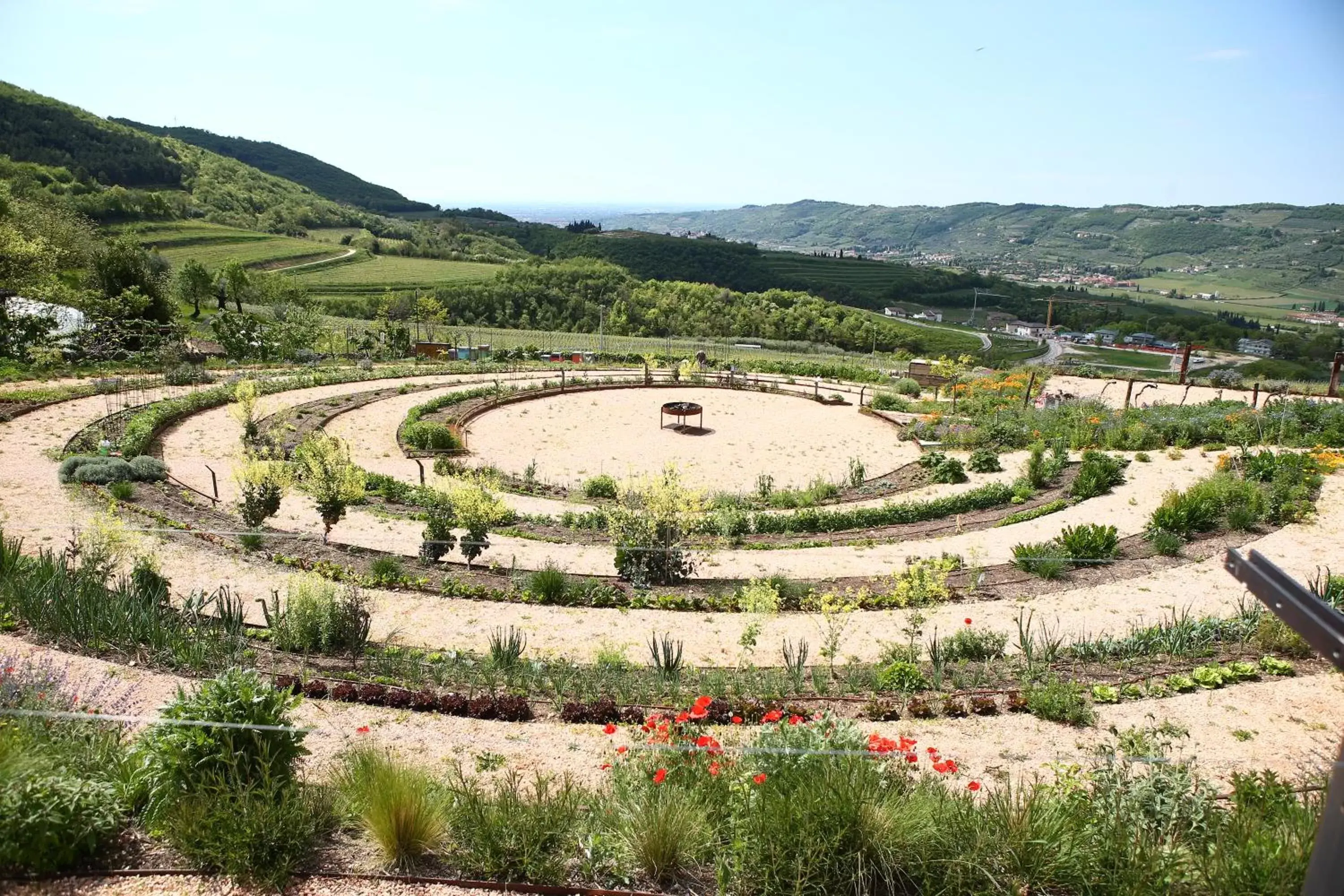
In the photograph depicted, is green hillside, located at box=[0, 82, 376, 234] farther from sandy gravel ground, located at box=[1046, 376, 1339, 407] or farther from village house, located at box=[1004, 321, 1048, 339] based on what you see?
village house, located at box=[1004, 321, 1048, 339]

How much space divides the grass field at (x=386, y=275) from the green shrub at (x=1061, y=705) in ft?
295

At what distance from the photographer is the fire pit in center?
2812 centimetres

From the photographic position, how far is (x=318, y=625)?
9492mm

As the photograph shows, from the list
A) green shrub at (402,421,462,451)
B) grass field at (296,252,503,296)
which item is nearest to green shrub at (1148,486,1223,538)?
green shrub at (402,421,462,451)

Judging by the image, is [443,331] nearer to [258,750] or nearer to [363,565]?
[363,565]

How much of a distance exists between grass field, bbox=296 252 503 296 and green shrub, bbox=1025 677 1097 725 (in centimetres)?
8997

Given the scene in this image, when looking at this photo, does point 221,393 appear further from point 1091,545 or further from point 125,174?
point 125,174

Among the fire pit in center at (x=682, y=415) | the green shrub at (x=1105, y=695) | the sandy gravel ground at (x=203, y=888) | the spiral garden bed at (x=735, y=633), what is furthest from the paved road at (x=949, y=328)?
the sandy gravel ground at (x=203, y=888)

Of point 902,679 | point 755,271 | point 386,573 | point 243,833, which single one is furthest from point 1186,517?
point 755,271

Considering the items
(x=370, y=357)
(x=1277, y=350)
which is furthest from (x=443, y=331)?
(x=1277, y=350)

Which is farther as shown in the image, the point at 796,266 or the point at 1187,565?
the point at 796,266

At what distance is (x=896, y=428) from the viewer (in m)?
29.2

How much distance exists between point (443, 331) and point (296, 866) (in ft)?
197

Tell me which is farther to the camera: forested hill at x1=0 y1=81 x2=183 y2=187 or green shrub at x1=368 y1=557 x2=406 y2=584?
forested hill at x1=0 y1=81 x2=183 y2=187
